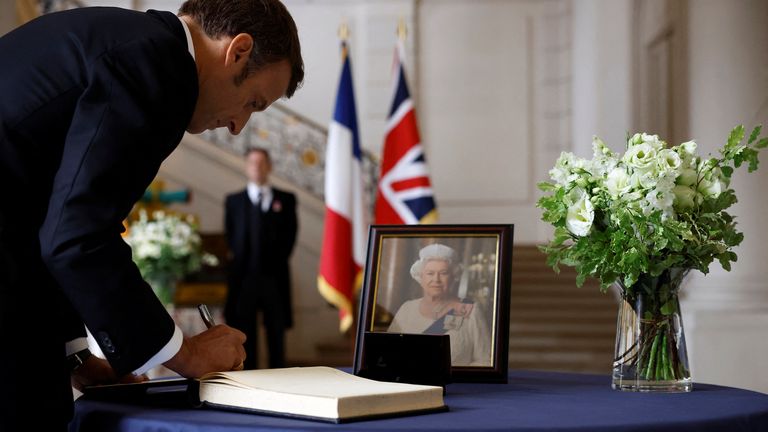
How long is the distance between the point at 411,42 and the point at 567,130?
2235mm

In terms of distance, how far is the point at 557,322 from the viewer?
9.62 meters

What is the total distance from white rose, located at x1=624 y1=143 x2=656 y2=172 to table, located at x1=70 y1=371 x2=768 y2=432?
448mm

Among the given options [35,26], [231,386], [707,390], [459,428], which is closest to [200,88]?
[35,26]

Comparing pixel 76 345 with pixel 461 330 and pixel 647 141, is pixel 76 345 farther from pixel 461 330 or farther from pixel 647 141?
pixel 647 141

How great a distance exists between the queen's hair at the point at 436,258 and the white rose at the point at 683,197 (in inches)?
19.3

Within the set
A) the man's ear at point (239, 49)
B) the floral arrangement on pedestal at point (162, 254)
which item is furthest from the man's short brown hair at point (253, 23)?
the floral arrangement on pedestal at point (162, 254)

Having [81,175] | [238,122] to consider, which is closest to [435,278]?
[238,122]

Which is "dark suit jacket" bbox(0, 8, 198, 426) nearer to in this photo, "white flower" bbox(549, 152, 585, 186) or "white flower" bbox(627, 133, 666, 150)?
"white flower" bbox(549, 152, 585, 186)

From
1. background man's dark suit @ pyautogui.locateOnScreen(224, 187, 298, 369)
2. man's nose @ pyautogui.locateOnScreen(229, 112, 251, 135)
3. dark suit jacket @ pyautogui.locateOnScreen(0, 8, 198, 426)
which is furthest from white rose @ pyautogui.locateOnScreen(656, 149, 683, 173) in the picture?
background man's dark suit @ pyautogui.locateOnScreen(224, 187, 298, 369)

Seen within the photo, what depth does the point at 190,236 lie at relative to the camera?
24.8ft

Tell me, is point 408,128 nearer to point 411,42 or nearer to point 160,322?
point 411,42

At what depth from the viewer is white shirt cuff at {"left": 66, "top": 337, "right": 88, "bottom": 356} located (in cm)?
183

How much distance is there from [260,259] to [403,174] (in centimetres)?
177

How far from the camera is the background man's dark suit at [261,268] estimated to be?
866 centimetres
